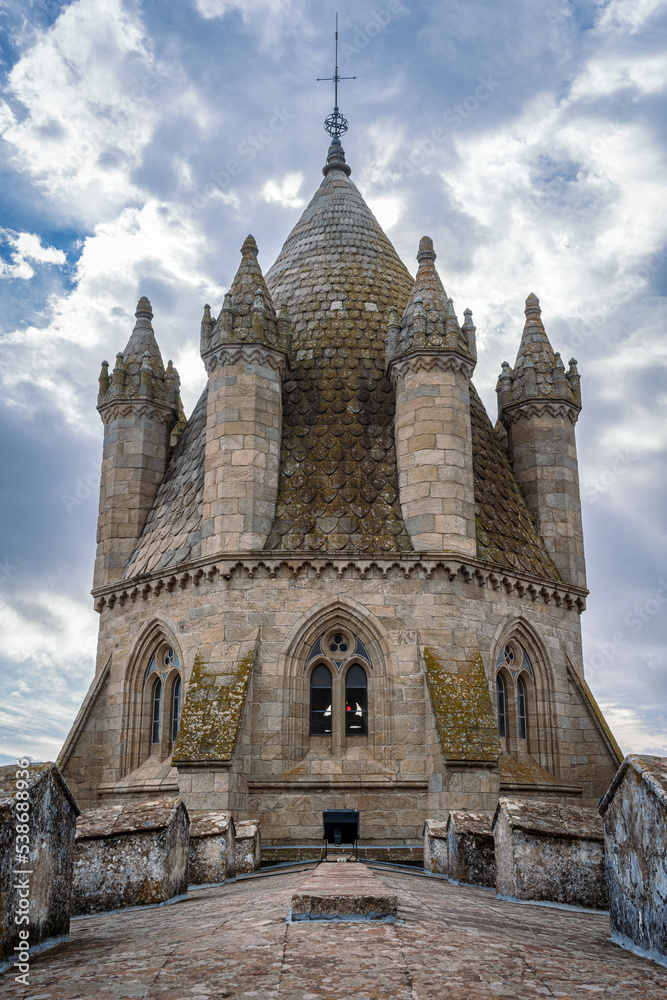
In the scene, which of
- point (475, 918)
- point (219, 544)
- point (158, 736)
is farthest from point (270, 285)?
point (475, 918)

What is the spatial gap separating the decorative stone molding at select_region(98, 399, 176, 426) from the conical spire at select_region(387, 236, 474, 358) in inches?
253

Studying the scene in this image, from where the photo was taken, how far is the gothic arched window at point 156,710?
65.1 ft

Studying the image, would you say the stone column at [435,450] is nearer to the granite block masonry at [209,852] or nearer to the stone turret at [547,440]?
the stone turret at [547,440]

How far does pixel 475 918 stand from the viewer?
21.8ft

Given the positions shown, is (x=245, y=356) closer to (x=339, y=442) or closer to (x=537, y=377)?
(x=339, y=442)

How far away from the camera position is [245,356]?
20156 millimetres

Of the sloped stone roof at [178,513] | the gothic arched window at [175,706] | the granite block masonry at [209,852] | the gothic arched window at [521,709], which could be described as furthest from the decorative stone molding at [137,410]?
the granite block masonry at [209,852]

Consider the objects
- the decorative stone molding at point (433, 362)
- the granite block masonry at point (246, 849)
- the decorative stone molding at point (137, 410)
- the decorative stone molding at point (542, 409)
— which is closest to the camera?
the granite block masonry at point (246, 849)

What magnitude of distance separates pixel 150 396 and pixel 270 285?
4.86m

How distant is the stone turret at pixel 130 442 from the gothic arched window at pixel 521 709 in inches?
385

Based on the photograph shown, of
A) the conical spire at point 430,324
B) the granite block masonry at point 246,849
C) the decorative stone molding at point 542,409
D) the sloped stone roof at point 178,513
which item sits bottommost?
the granite block masonry at point 246,849

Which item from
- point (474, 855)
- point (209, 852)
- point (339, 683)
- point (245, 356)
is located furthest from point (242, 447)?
point (474, 855)

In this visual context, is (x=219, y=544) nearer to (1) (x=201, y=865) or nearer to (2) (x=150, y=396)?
(2) (x=150, y=396)

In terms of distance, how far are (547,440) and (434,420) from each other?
4979 mm
